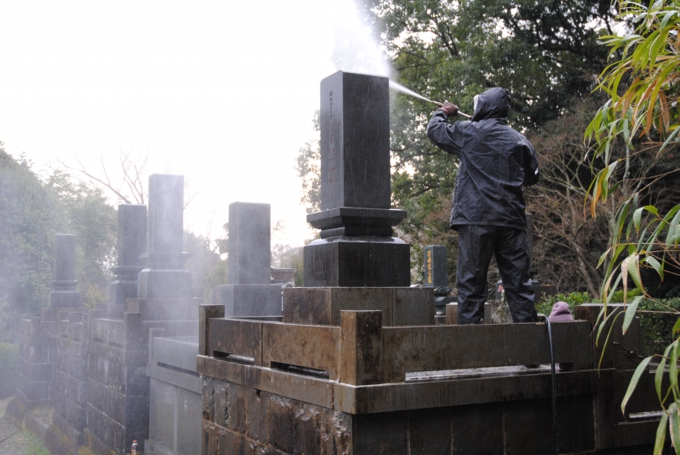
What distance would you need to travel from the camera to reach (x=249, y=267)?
11562 millimetres

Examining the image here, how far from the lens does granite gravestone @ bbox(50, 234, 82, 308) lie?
59.1ft

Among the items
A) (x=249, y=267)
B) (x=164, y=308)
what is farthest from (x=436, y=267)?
(x=164, y=308)

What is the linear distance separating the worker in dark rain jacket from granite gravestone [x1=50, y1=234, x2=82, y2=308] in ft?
51.6

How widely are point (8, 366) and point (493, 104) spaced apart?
61.5 feet

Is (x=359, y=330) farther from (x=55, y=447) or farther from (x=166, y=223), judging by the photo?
(x=55, y=447)

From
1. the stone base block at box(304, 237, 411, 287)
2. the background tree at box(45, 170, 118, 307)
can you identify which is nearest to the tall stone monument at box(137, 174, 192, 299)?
the stone base block at box(304, 237, 411, 287)

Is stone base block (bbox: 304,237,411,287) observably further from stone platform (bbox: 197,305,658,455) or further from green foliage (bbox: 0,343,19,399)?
green foliage (bbox: 0,343,19,399)

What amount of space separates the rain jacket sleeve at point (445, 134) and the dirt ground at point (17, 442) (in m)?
12.3

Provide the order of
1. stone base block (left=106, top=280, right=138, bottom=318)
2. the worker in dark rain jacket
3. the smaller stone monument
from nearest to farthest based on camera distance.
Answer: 1. the worker in dark rain jacket
2. stone base block (left=106, top=280, right=138, bottom=318)
3. the smaller stone monument

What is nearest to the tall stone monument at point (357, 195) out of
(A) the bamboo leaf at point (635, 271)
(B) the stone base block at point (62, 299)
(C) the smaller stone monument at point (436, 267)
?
(A) the bamboo leaf at point (635, 271)

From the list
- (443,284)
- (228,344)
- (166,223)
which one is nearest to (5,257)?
(166,223)

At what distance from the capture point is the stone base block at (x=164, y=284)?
11516mm

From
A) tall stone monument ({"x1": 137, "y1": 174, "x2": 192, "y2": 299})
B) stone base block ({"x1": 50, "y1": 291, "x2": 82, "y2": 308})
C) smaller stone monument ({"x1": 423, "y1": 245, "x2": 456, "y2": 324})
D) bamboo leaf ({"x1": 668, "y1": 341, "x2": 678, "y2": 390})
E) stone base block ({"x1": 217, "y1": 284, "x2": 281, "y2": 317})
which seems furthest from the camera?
stone base block ({"x1": 50, "y1": 291, "x2": 82, "y2": 308})

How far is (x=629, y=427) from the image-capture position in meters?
4.57
